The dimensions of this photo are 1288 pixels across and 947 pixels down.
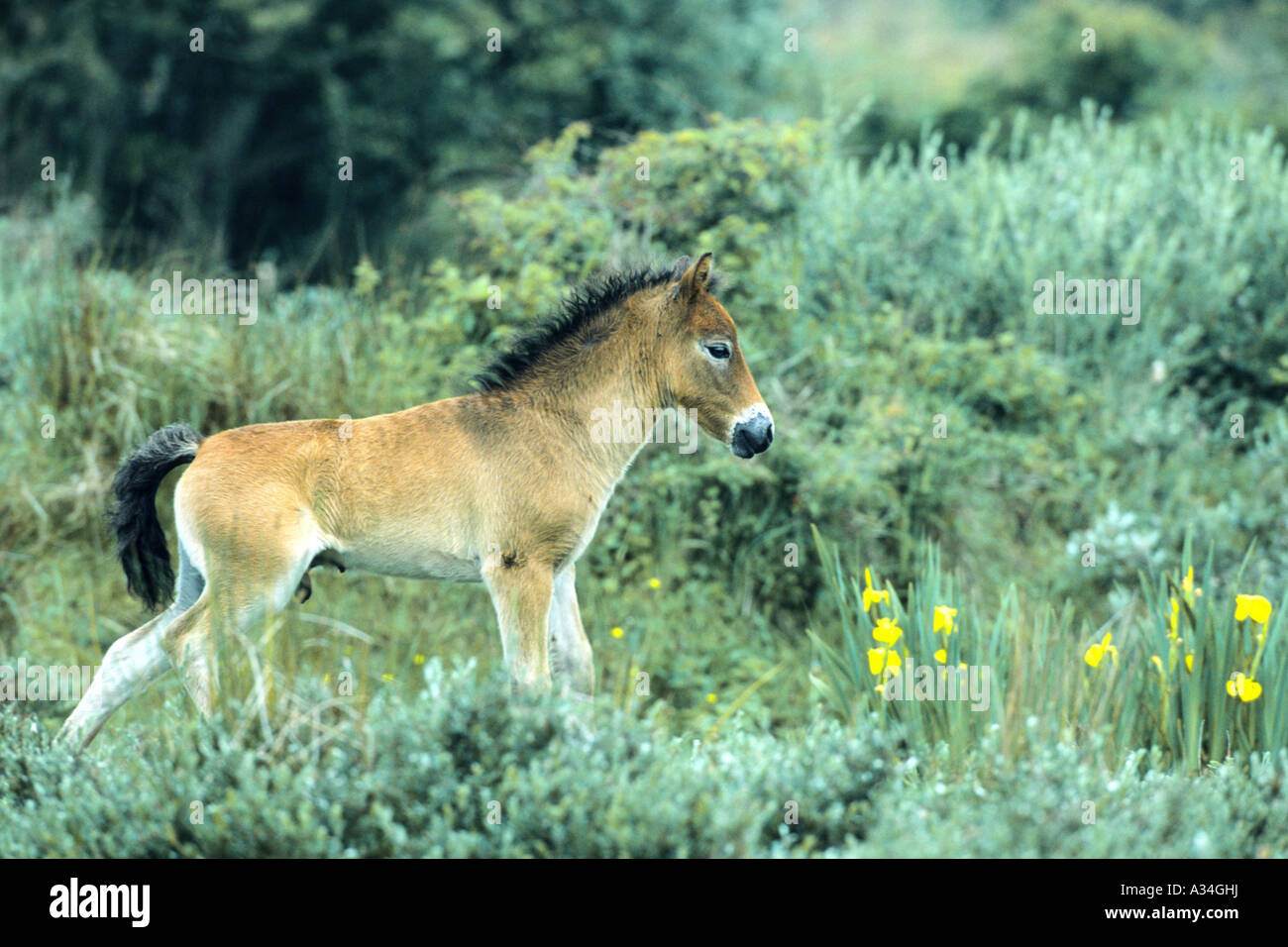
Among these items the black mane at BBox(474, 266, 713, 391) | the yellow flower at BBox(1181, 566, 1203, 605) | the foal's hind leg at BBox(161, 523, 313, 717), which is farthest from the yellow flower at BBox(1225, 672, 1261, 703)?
the foal's hind leg at BBox(161, 523, 313, 717)

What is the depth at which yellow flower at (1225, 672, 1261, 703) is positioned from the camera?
17.4ft

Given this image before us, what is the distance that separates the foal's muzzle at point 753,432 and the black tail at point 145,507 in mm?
2103

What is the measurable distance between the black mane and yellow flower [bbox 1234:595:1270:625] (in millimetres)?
2519

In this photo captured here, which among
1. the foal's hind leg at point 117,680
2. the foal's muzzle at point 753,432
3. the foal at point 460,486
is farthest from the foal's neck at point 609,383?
the foal's hind leg at point 117,680

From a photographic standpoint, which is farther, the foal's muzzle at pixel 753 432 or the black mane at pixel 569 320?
the black mane at pixel 569 320

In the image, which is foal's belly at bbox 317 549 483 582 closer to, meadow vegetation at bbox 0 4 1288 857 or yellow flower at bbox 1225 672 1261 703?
meadow vegetation at bbox 0 4 1288 857

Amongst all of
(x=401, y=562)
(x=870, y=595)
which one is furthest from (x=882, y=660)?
(x=401, y=562)

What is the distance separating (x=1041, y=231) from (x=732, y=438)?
19.2 feet

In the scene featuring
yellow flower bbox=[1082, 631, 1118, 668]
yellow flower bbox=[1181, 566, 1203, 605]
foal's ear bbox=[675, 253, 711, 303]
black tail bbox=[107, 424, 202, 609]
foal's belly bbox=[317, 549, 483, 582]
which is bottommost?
yellow flower bbox=[1082, 631, 1118, 668]

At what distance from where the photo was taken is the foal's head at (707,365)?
511 centimetres

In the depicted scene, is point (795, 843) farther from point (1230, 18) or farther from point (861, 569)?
point (1230, 18)

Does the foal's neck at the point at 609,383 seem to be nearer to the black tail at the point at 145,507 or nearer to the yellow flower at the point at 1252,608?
the black tail at the point at 145,507

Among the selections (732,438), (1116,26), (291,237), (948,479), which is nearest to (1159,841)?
(732,438)
